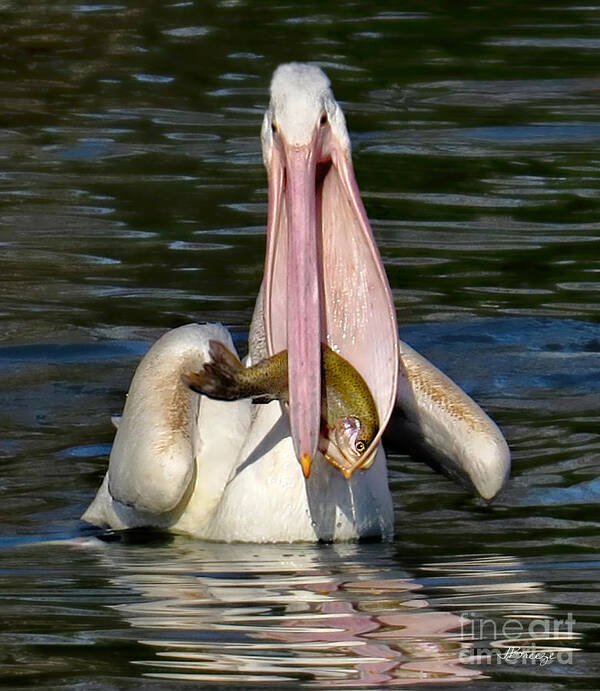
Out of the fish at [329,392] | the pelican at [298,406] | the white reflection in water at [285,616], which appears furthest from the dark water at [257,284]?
the fish at [329,392]

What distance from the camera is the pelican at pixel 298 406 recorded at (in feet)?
14.9

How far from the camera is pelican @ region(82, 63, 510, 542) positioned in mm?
4555

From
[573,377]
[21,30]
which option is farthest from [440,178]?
[21,30]

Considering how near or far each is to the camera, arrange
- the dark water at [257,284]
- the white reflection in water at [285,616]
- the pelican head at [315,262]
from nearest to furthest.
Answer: the white reflection in water at [285,616] → the dark water at [257,284] → the pelican head at [315,262]

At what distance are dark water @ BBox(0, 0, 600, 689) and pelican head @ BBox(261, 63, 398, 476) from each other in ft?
1.53

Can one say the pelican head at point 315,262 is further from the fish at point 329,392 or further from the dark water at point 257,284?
the dark water at point 257,284

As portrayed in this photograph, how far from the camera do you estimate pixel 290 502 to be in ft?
16.0

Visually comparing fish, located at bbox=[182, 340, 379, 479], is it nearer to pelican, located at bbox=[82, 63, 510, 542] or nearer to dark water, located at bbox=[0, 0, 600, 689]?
pelican, located at bbox=[82, 63, 510, 542]

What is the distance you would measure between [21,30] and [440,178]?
4441 mm

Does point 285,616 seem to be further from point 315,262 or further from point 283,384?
point 315,262

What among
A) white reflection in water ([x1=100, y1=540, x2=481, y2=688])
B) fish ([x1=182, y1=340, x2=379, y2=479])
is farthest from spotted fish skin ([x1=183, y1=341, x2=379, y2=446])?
white reflection in water ([x1=100, y1=540, x2=481, y2=688])

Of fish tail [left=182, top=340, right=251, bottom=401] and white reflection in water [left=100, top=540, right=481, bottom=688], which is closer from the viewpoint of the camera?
white reflection in water [left=100, top=540, right=481, bottom=688]

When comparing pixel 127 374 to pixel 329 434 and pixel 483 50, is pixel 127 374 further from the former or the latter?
pixel 483 50

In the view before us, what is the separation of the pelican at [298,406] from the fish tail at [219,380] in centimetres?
12
